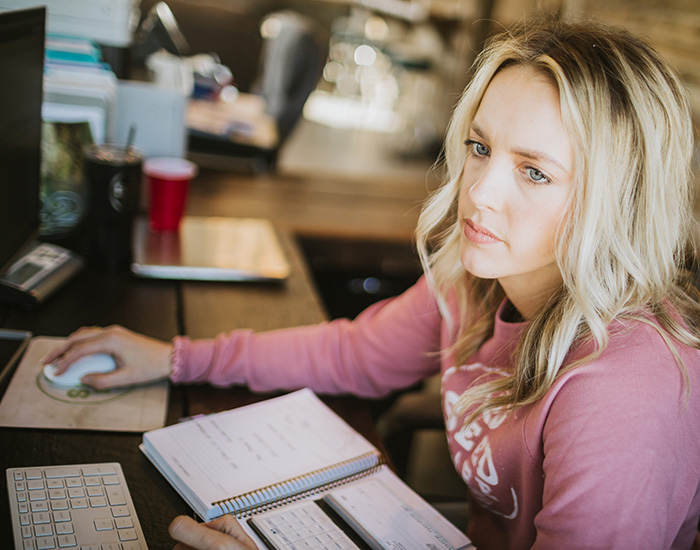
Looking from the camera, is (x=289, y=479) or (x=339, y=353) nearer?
(x=289, y=479)

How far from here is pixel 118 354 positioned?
39.0 inches

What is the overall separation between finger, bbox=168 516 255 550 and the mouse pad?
24 cm

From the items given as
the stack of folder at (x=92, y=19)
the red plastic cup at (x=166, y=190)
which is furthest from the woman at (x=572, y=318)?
the stack of folder at (x=92, y=19)

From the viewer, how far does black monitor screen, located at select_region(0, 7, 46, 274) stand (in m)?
0.92

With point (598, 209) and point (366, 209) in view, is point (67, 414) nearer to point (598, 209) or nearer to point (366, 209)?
point (598, 209)

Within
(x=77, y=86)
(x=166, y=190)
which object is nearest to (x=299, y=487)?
(x=166, y=190)

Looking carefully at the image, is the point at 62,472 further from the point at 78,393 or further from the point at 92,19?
the point at 92,19

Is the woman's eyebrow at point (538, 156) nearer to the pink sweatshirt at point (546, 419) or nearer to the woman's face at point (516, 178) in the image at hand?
the woman's face at point (516, 178)

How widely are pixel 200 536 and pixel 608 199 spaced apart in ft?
1.90

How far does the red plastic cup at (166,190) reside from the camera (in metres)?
1.39

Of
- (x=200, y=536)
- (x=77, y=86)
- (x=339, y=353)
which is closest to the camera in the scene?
(x=200, y=536)

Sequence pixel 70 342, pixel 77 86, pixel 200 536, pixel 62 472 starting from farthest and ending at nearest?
pixel 77 86 → pixel 70 342 → pixel 62 472 → pixel 200 536

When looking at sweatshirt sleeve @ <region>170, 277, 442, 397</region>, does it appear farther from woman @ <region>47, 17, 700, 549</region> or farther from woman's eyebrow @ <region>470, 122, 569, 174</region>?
woman's eyebrow @ <region>470, 122, 569, 174</region>

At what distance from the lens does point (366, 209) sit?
1851mm
